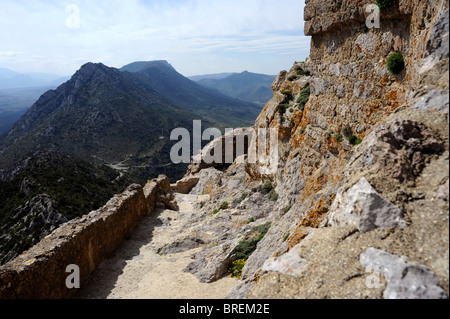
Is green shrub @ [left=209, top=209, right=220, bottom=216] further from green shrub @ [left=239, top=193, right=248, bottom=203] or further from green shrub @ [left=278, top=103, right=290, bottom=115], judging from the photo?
green shrub @ [left=278, top=103, right=290, bottom=115]

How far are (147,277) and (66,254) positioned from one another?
275 centimetres

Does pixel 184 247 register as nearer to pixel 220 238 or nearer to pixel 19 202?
pixel 220 238

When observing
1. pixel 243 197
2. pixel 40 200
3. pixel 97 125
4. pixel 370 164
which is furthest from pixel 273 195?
pixel 97 125

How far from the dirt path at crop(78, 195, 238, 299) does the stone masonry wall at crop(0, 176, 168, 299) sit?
0.48 metres

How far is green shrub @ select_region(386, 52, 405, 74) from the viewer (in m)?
5.89

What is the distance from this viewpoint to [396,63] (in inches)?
233

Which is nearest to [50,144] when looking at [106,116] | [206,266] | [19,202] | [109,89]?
[106,116]

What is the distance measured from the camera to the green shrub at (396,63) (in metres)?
5.89

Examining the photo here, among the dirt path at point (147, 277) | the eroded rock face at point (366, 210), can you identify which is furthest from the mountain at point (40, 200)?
the eroded rock face at point (366, 210)

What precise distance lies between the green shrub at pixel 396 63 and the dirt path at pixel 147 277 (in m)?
6.93

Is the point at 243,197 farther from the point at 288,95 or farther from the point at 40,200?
the point at 40,200

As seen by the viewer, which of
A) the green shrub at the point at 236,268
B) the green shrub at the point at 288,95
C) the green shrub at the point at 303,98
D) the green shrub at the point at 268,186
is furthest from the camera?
the green shrub at the point at 268,186

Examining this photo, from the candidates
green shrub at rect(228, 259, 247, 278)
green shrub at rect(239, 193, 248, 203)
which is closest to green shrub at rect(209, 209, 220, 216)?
green shrub at rect(239, 193, 248, 203)

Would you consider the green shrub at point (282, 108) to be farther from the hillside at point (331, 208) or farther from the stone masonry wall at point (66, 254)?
the stone masonry wall at point (66, 254)
